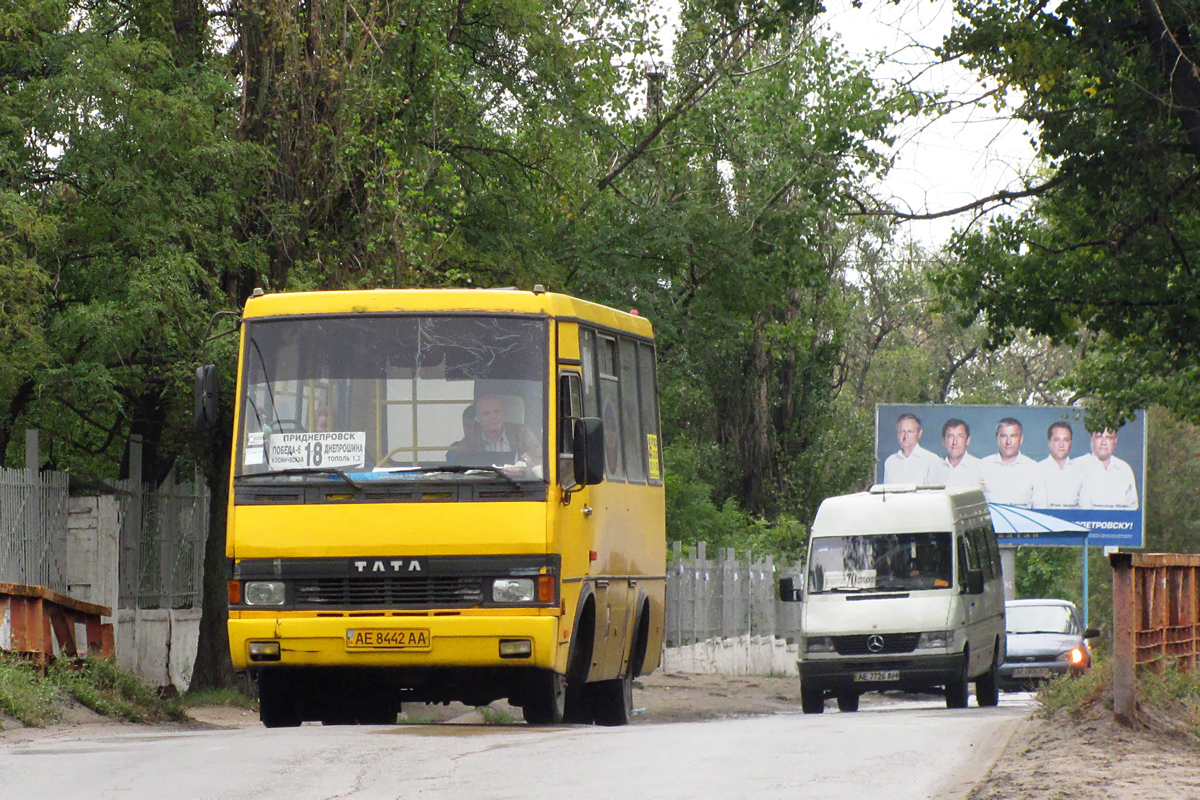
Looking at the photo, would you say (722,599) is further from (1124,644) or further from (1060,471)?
(1124,644)

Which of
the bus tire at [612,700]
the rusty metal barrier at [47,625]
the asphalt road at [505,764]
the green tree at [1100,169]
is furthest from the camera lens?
the green tree at [1100,169]

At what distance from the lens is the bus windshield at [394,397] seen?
1254 cm

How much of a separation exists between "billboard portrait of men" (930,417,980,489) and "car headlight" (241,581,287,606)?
124 ft

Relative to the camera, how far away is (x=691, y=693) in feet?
90.2

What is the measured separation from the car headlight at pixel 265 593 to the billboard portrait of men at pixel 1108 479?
3908cm

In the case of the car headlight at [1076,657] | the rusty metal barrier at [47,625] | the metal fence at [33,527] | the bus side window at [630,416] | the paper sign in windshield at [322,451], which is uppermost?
the bus side window at [630,416]

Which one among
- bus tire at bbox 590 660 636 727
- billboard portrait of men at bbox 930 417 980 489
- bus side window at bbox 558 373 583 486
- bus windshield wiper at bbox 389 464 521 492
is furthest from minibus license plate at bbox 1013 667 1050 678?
billboard portrait of men at bbox 930 417 980 489

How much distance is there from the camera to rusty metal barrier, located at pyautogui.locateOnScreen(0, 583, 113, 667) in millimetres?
14281

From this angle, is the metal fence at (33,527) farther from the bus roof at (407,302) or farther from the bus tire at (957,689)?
the bus tire at (957,689)

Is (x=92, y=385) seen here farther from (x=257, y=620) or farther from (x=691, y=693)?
(x=691, y=693)

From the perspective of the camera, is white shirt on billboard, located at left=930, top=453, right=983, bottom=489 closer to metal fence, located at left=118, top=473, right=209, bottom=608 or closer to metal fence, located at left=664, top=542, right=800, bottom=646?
metal fence, located at left=664, top=542, right=800, bottom=646

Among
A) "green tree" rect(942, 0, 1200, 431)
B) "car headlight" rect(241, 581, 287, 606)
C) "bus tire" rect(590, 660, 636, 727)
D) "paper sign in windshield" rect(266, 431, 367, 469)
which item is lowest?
"bus tire" rect(590, 660, 636, 727)

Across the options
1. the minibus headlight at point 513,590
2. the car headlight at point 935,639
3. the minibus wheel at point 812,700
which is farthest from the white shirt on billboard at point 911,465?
the minibus headlight at point 513,590

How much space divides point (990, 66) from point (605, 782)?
12.4 metres
